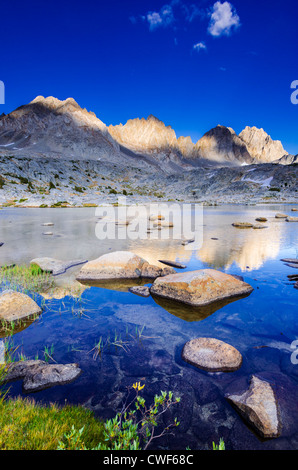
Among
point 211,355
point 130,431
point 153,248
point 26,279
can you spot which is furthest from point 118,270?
point 130,431

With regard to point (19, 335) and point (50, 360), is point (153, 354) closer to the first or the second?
point (50, 360)

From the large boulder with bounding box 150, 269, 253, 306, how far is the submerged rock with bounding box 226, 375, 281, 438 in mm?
3472

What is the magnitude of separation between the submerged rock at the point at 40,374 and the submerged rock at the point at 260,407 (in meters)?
2.91

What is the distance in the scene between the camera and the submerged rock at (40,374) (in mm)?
4223

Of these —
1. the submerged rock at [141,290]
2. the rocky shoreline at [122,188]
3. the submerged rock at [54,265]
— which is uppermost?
the rocky shoreline at [122,188]

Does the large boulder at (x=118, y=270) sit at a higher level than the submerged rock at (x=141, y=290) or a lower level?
higher

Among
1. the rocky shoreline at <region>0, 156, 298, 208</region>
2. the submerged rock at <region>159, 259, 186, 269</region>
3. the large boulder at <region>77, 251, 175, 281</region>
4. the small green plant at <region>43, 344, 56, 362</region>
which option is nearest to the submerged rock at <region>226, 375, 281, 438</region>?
the small green plant at <region>43, 344, 56, 362</region>

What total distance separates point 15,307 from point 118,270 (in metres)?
4.13

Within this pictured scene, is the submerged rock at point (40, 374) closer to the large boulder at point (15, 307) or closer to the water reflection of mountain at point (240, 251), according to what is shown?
the large boulder at point (15, 307)

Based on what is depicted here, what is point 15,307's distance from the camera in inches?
262

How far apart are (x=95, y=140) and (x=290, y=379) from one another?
18632cm

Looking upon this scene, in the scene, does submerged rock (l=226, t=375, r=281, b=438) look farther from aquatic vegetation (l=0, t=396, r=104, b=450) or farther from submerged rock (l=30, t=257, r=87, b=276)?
submerged rock (l=30, t=257, r=87, b=276)

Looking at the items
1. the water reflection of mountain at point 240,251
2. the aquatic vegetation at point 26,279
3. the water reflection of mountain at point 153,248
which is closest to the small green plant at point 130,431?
the aquatic vegetation at point 26,279

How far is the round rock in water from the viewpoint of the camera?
4734 millimetres
